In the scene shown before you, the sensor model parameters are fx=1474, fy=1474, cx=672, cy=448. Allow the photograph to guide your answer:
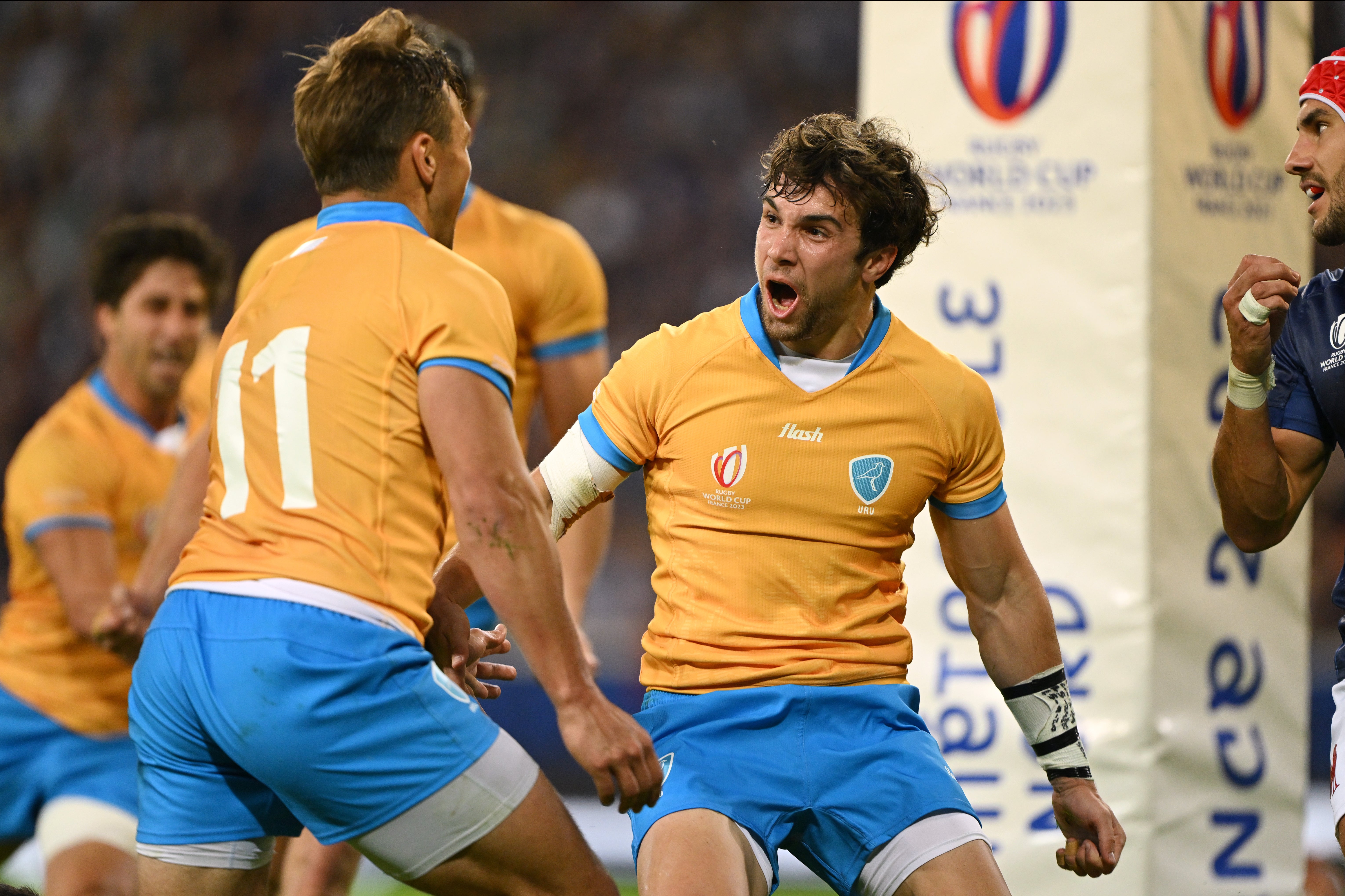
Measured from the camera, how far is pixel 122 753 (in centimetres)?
417

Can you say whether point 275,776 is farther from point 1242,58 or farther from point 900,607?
point 1242,58

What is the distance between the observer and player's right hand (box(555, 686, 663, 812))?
2.37 meters

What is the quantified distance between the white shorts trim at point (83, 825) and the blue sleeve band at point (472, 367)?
2.18m

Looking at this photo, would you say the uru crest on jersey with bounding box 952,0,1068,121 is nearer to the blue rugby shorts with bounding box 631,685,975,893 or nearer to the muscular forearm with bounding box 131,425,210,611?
the blue rugby shorts with bounding box 631,685,975,893

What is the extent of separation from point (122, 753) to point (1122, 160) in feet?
11.0

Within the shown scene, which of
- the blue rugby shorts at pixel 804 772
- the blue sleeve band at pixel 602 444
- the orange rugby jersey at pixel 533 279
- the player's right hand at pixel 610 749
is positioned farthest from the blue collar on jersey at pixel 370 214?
the orange rugby jersey at pixel 533 279

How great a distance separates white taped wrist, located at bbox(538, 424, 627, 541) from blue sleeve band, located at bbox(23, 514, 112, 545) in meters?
2.10

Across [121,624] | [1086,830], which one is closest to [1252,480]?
[1086,830]

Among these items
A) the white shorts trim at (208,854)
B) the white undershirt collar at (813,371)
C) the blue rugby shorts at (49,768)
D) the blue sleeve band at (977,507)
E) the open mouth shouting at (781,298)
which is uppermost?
the open mouth shouting at (781,298)

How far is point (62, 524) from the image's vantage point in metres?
4.39

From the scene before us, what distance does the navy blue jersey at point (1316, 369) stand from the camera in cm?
319

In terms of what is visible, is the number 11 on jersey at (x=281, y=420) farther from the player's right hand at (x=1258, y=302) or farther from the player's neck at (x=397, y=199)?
the player's right hand at (x=1258, y=302)

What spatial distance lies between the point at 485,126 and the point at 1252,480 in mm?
10739

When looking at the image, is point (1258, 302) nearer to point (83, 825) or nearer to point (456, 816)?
point (456, 816)
